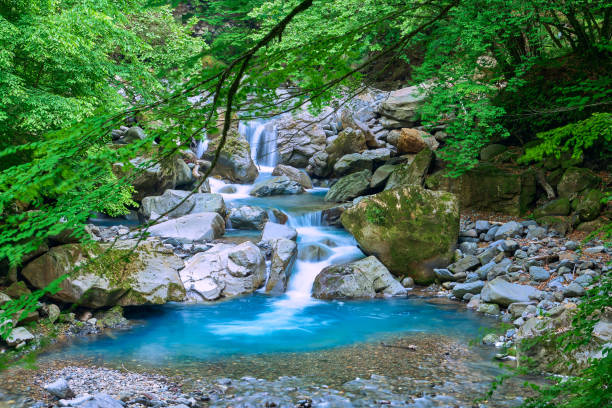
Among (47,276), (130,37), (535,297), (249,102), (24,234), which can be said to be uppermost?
(130,37)

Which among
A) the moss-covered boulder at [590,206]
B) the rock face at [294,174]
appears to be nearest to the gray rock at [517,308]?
the moss-covered boulder at [590,206]

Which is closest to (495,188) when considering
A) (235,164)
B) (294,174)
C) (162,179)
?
(294,174)

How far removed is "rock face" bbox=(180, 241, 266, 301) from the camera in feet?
31.3

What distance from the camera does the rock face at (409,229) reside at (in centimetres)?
1017

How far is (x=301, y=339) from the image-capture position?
742 centimetres

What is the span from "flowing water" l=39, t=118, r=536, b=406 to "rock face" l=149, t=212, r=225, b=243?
3.06 metres

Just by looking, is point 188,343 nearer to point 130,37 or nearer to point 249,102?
point 249,102

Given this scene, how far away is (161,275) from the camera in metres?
8.54

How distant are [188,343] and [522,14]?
30.4ft

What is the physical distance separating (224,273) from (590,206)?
8490 mm

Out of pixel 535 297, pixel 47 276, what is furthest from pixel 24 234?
pixel 535 297

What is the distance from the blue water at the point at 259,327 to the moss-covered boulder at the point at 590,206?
439 centimetres

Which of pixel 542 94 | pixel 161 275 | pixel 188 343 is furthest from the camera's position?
pixel 542 94

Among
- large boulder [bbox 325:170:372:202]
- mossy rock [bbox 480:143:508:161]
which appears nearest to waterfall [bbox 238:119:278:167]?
large boulder [bbox 325:170:372:202]
